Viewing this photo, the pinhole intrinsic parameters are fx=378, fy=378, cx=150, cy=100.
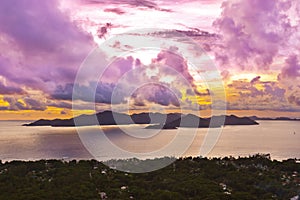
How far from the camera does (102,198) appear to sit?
540 inches

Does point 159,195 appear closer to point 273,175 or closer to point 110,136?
point 273,175

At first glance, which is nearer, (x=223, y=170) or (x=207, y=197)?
(x=207, y=197)

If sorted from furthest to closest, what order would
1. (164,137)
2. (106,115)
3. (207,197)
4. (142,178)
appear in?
(164,137) < (106,115) < (142,178) < (207,197)

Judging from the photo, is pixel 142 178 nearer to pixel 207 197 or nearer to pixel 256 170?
pixel 207 197

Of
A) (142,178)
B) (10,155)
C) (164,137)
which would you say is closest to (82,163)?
(142,178)

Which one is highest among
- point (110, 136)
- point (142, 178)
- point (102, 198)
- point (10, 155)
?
point (110, 136)

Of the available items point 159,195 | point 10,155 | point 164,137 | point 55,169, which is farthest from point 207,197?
point 164,137

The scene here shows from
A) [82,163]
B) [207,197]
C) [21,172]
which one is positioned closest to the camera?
[207,197]

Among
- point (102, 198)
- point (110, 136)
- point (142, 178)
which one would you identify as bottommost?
point (102, 198)

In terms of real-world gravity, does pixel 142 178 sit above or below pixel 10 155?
below

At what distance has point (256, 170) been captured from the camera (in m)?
19.5

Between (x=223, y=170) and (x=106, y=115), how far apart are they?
32527 millimetres

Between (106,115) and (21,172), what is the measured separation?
31543mm

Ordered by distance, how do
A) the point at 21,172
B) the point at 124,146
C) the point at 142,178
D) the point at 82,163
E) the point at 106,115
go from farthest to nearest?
1. the point at 106,115
2. the point at 124,146
3. the point at 82,163
4. the point at 21,172
5. the point at 142,178
